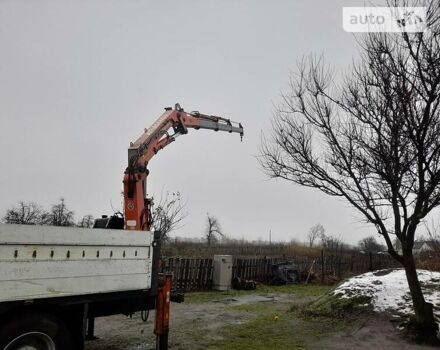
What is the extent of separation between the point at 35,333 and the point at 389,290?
798cm

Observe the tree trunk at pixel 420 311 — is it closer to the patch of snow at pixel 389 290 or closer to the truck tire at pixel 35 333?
the patch of snow at pixel 389 290

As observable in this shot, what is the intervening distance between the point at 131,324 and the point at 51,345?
4.48 meters

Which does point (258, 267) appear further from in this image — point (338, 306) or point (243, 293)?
point (338, 306)

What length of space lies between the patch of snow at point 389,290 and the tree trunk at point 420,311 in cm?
51

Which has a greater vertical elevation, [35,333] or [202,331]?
[35,333]

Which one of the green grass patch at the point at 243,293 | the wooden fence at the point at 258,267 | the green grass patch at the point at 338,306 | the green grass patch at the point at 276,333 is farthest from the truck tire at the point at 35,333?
the wooden fence at the point at 258,267

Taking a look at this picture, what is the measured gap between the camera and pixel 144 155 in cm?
904

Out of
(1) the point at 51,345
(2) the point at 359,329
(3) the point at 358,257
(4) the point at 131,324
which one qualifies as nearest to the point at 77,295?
(1) the point at 51,345

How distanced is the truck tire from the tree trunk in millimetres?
6131

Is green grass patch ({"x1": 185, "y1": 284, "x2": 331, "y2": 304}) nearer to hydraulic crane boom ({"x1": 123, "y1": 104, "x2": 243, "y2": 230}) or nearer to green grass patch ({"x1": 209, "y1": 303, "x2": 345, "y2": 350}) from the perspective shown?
green grass patch ({"x1": 209, "y1": 303, "x2": 345, "y2": 350})

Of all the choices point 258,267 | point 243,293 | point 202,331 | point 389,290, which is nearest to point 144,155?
point 202,331

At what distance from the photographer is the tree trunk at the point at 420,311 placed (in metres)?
7.46

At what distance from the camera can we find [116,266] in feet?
16.2

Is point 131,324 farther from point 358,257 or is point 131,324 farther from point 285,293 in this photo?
point 358,257
